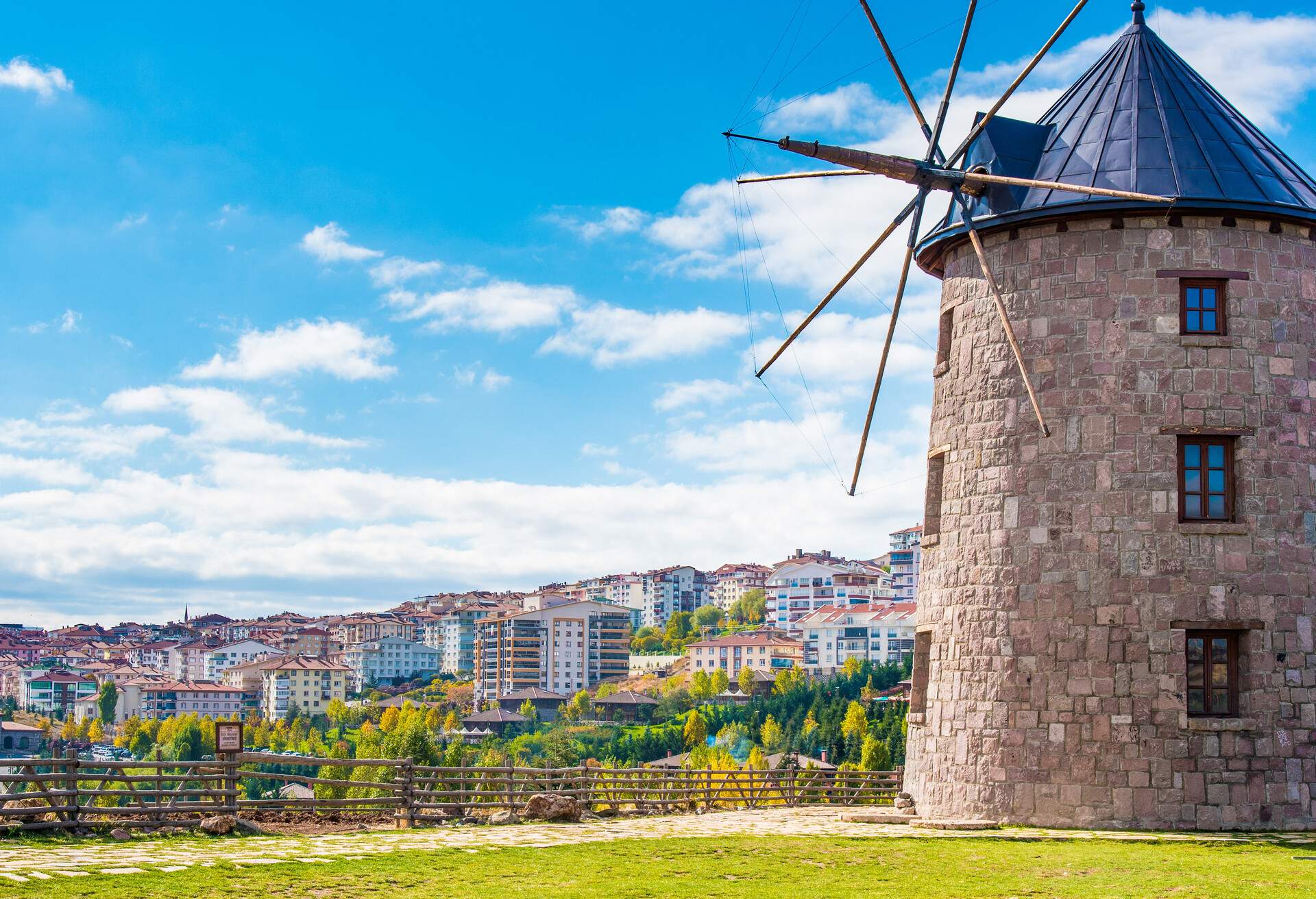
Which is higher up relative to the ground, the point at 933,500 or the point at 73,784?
the point at 933,500

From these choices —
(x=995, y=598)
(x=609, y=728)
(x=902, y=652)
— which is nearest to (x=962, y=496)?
(x=995, y=598)

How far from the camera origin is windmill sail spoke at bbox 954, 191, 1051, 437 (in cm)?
1938

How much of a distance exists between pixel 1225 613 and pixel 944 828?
15.3 feet

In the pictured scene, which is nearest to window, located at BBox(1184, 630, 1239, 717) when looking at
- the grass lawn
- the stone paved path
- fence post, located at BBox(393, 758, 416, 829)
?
the stone paved path

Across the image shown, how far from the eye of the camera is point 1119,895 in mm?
13281

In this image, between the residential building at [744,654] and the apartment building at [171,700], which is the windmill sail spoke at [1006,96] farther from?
the apartment building at [171,700]

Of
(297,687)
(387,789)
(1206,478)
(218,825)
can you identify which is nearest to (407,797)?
(218,825)

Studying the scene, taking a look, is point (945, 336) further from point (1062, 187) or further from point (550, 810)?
point (550, 810)

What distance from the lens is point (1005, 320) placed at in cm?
1941

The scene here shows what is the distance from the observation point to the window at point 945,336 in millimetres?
22031

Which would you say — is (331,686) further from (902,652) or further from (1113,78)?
(1113,78)

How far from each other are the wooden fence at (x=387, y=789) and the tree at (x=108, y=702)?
169494 millimetres

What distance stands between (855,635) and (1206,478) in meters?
165

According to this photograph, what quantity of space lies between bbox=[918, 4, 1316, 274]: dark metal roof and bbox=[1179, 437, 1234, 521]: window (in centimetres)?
322
